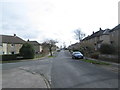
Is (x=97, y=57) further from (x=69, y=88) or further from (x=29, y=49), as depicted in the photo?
(x=69, y=88)

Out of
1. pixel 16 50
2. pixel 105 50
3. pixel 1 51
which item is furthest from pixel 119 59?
pixel 16 50

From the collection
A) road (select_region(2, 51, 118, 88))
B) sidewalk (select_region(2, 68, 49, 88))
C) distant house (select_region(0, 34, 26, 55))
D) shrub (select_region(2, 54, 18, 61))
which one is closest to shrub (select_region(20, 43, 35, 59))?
shrub (select_region(2, 54, 18, 61))

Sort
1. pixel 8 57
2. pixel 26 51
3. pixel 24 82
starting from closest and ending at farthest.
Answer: pixel 24 82
pixel 8 57
pixel 26 51

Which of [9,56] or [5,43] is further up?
[5,43]

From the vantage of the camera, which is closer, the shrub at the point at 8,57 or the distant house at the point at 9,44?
the shrub at the point at 8,57

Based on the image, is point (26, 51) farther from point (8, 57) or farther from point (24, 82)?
point (24, 82)

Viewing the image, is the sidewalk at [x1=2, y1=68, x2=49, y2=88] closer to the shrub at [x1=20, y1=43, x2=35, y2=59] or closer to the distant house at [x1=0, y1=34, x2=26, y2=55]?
the shrub at [x1=20, y1=43, x2=35, y2=59]

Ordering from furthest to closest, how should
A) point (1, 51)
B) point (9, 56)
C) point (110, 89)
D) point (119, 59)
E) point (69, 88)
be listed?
point (1, 51), point (9, 56), point (119, 59), point (69, 88), point (110, 89)

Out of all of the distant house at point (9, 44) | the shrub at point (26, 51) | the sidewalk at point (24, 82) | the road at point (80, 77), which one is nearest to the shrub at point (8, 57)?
the shrub at point (26, 51)

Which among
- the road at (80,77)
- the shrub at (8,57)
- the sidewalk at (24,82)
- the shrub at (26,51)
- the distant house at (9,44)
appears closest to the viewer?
the road at (80,77)

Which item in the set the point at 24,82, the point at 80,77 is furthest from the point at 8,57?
the point at 80,77

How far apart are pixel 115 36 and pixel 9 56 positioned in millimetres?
28608

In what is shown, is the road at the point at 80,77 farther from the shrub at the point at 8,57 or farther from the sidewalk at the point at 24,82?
the shrub at the point at 8,57

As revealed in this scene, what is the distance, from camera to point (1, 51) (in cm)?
4531
